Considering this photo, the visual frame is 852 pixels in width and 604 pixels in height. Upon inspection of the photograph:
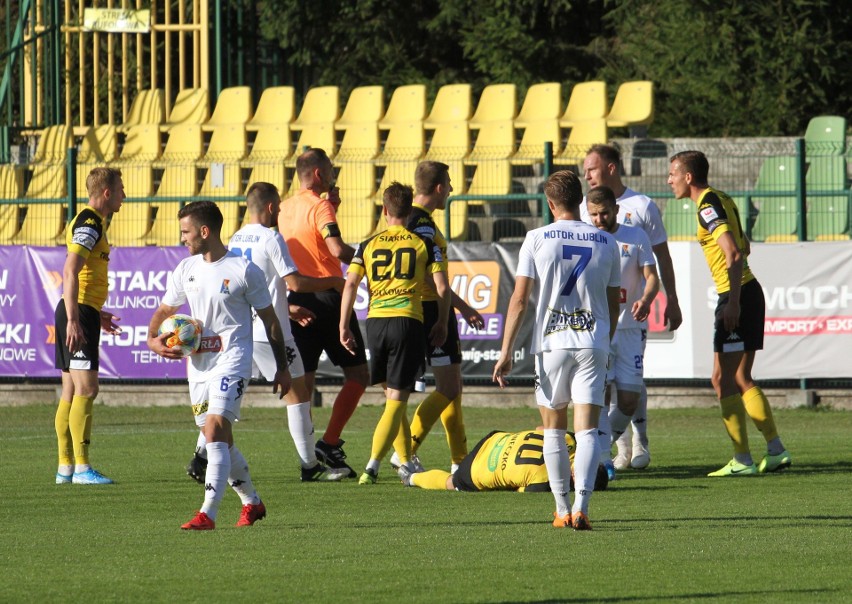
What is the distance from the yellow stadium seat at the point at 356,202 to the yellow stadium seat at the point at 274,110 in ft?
8.36

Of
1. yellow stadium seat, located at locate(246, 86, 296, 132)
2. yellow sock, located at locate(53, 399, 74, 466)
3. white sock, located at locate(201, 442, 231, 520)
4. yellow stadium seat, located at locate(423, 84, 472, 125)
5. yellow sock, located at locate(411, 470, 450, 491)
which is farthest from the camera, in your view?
yellow stadium seat, located at locate(246, 86, 296, 132)

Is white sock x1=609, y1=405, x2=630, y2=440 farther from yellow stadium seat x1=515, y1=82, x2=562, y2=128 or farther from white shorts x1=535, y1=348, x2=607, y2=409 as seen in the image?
yellow stadium seat x1=515, y1=82, x2=562, y2=128

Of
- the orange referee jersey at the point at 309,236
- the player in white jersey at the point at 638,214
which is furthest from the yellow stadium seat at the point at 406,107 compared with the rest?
the player in white jersey at the point at 638,214

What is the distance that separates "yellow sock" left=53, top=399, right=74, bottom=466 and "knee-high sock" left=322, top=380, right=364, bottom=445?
1.83 metres

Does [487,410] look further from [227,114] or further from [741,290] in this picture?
[227,114]

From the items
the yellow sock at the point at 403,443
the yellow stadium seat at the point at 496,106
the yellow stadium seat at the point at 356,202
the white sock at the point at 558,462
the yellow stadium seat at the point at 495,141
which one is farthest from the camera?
the yellow stadium seat at the point at 496,106

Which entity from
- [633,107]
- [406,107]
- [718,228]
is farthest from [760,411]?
[406,107]

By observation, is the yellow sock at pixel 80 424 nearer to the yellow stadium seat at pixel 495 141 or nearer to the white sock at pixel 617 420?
the white sock at pixel 617 420

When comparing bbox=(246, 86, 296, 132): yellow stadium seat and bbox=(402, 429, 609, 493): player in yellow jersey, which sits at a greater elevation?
bbox=(246, 86, 296, 132): yellow stadium seat

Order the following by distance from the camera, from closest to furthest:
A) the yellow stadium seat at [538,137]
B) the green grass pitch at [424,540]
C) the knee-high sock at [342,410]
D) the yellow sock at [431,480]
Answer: the green grass pitch at [424,540] < the yellow sock at [431,480] < the knee-high sock at [342,410] < the yellow stadium seat at [538,137]

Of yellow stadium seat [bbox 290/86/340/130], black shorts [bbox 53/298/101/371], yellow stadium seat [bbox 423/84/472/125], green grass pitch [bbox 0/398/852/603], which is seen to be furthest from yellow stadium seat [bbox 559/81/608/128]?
black shorts [bbox 53/298/101/371]

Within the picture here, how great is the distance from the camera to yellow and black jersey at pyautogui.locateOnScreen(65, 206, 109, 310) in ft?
34.2

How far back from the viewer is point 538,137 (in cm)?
2122

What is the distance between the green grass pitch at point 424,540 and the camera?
643cm
